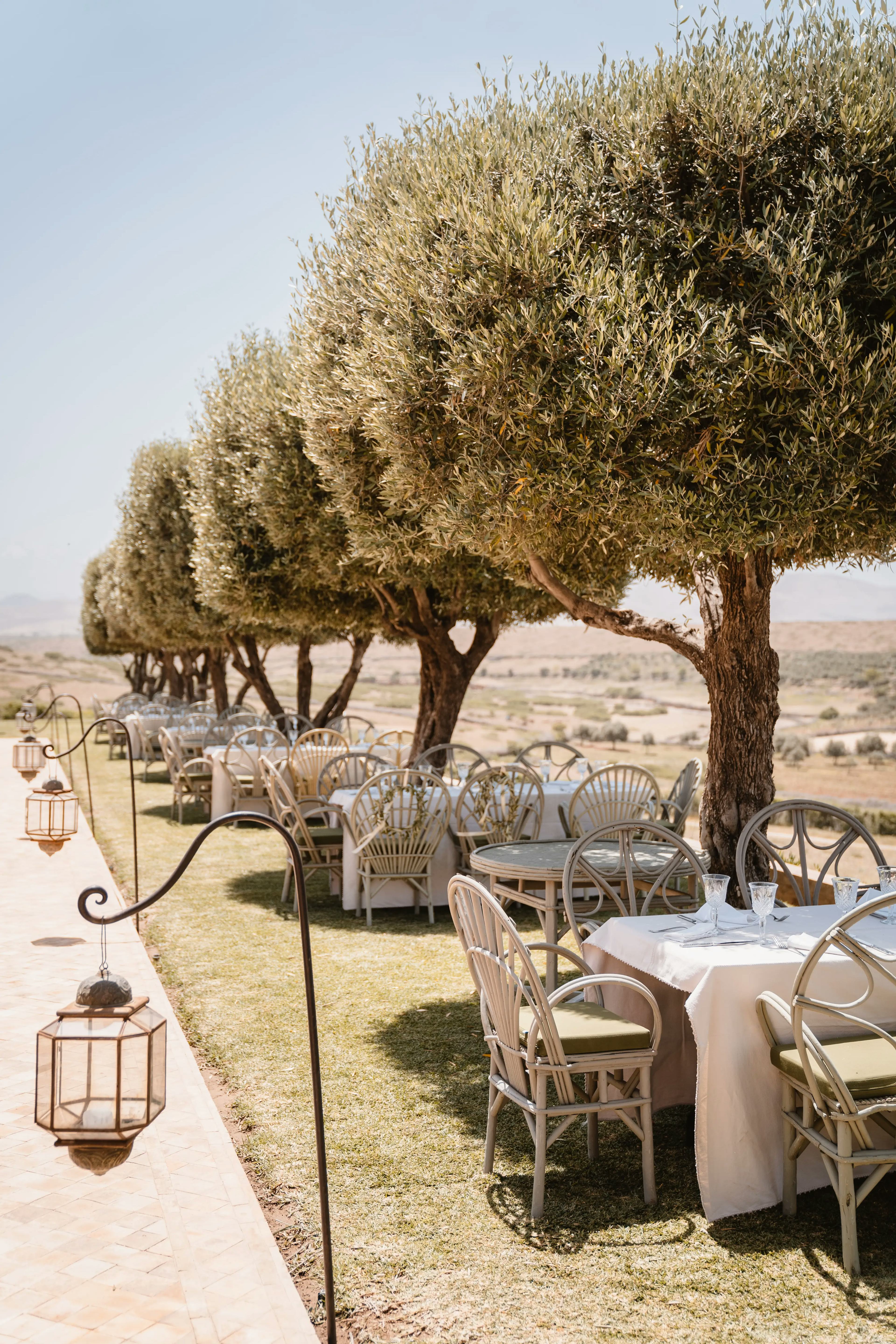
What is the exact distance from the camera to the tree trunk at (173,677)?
35188 millimetres

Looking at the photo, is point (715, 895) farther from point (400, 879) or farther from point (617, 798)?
point (400, 879)

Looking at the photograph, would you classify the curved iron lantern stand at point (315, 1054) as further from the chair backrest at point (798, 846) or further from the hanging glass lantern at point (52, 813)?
the hanging glass lantern at point (52, 813)

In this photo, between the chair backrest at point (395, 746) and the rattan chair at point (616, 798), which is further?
the chair backrest at point (395, 746)

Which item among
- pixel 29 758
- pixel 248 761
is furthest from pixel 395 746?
pixel 29 758

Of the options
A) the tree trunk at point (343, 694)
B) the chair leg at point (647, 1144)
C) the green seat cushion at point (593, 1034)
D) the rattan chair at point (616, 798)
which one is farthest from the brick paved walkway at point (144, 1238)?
the tree trunk at point (343, 694)

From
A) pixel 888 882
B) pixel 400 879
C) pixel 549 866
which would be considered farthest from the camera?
pixel 400 879

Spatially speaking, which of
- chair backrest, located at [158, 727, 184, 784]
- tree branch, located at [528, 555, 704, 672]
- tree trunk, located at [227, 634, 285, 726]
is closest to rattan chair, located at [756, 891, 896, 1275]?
tree branch, located at [528, 555, 704, 672]

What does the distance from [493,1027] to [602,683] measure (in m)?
75.5

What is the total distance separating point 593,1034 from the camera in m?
3.57

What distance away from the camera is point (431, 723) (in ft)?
39.9

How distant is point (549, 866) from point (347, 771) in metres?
5.04

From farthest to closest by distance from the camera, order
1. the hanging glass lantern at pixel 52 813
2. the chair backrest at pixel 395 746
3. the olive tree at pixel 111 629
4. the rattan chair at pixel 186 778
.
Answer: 1. the olive tree at pixel 111 629
2. the rattan chair at pixel 186 778
3. the chair backrest at pixel 395 746
4. the hanging glass lantern at pixel 52 813

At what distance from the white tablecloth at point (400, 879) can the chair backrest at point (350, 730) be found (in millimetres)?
3403

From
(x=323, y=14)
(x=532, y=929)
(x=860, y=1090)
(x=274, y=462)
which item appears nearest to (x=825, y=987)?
(x=860, y=1090)
